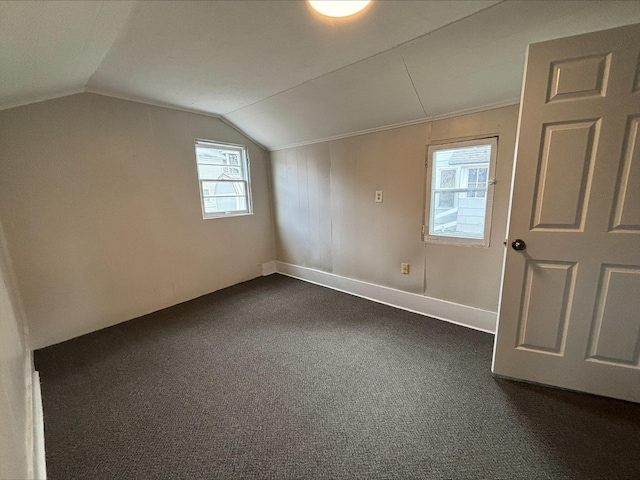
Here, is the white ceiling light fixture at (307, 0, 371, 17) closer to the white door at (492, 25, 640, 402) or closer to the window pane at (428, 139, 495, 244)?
the white door at (492, 25, 640, 402)

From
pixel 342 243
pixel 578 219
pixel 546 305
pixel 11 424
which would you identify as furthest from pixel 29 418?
pixel 578 219

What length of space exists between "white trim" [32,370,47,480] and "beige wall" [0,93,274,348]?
0.81 m

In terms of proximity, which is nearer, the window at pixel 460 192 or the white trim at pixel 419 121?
the white trim at pixel 419 121

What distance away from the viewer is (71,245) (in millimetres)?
2271

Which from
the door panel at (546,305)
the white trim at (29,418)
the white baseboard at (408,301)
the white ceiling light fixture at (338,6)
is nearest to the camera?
the white trim at (29,418)

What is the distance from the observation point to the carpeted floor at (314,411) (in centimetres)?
121

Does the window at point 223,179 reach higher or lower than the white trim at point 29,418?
higher

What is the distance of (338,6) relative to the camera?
127 centimetres

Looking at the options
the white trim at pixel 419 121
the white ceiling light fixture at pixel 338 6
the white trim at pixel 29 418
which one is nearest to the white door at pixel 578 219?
the white trim at pixel 419 121

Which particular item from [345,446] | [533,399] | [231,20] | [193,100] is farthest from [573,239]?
[193,100]

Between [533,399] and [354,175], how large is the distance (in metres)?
2.40

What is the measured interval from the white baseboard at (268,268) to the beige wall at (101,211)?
31.7 inches

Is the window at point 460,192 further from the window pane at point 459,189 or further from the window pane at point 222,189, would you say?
the window pane at point 222,189

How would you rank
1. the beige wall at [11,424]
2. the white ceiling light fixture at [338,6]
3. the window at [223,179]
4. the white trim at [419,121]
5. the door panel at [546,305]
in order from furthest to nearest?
the window at [223,179] → the white trim at [419,121] → the door panel at [546,305] → the white ceiling light fixture at [338,6] → the beige wall at [11,424]
